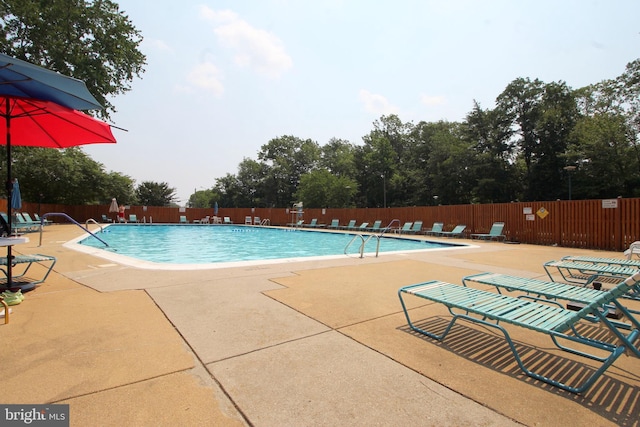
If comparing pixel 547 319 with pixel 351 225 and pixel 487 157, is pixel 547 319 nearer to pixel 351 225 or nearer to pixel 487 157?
pixel 351 225

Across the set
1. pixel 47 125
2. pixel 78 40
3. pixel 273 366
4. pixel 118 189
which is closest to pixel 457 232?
pixel 273 366

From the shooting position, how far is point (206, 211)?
111ft

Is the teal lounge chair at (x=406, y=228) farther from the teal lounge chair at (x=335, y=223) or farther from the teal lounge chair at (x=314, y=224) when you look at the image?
the teal lounge chair at (x=314, y=224)

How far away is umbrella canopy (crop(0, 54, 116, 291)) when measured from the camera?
3.37m

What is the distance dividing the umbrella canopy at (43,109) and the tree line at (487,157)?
2265 centimetres

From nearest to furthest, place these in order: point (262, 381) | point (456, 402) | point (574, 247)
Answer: point (456, 402), point (262, 381), point (574, 247)

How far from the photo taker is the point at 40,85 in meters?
3.73

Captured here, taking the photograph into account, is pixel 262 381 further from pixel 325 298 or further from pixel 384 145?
pixel 384 145

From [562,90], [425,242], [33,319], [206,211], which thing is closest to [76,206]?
[206,211]

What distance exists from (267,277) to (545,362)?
3859 millimetres

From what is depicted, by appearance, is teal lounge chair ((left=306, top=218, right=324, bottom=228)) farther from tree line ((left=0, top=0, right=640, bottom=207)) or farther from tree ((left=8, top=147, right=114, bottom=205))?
tree ((left=8, top=147, right=114, bottom=205))

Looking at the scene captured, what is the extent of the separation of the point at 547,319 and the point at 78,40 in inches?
799

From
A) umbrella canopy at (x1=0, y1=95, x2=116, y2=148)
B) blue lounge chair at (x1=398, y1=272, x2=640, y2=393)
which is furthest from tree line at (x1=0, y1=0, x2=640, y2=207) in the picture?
blue lounge chair at (x1=398, y1=272, x2=640, y2=393)

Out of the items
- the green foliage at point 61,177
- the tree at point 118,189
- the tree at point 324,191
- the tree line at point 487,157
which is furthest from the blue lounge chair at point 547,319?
the tree at point 118,189
